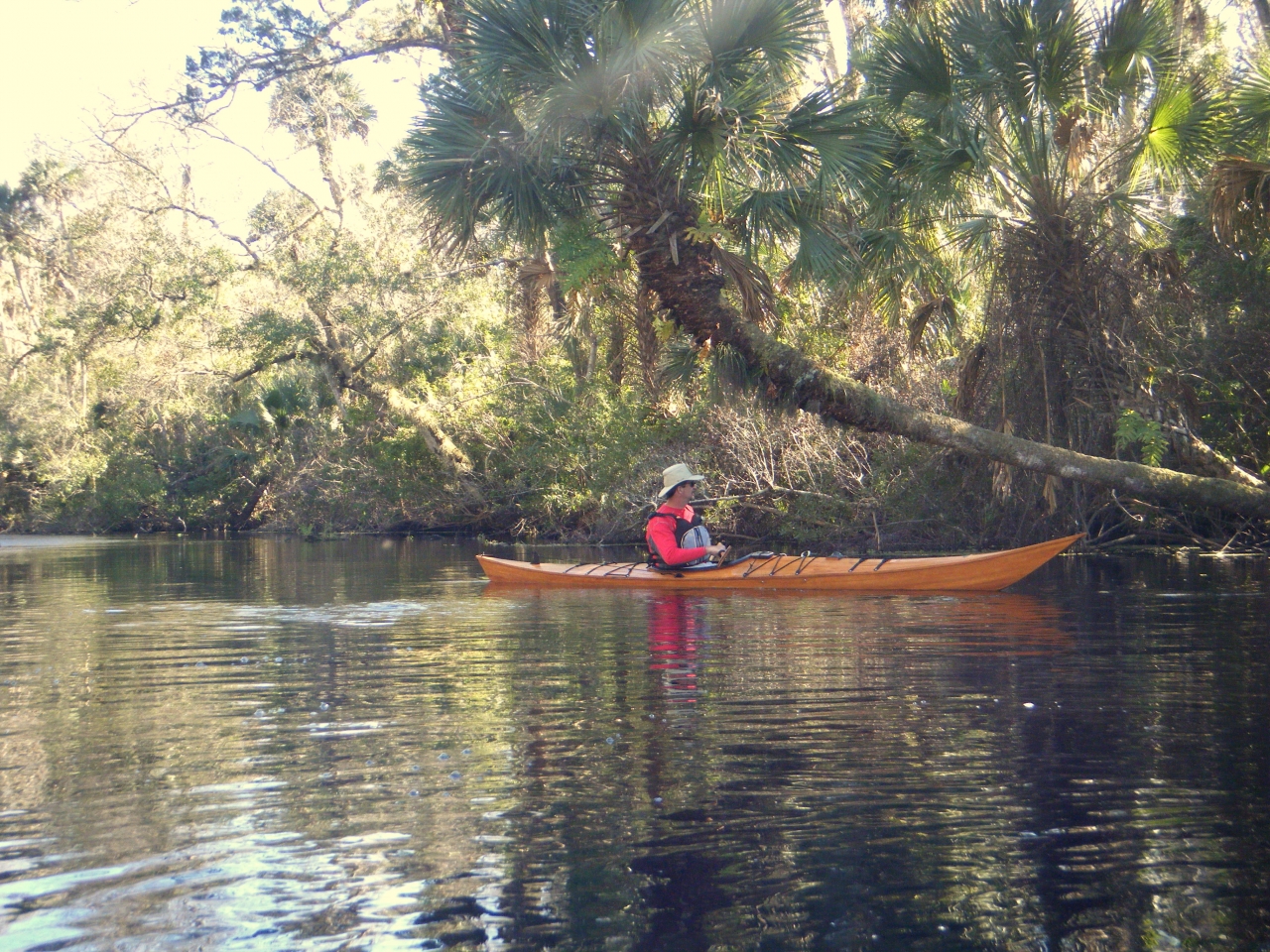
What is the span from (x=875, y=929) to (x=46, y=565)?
66.2 ft

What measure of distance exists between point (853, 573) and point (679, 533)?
1882 millimetres

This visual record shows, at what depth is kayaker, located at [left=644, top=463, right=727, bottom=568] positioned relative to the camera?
13.2 metres

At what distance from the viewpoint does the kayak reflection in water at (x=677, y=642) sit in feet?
24.6

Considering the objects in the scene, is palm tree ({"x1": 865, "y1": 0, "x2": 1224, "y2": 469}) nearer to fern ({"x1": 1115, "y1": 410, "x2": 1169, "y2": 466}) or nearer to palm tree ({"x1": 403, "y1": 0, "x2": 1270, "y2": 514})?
palm tree ({"x1": 403, "y1": 0, "x2": 1270, "y2": 514})

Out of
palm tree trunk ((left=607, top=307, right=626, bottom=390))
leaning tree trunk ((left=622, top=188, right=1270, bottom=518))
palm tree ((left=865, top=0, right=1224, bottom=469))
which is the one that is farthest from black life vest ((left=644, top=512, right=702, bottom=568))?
palm tree trunk ((left=607, top=307, right=626, bottom=390))

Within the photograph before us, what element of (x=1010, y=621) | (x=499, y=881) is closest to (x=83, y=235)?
(x=1010, y=621)

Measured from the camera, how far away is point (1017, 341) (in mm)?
15219

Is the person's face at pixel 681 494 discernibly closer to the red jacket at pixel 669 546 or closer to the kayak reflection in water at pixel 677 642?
the red jacket at pixel 669 546

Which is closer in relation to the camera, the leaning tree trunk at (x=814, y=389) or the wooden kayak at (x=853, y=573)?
the wooden kayak at (x=853, y=573)

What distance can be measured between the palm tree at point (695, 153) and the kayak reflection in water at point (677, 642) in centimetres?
293

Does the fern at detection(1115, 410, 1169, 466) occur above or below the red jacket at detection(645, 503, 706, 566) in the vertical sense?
above

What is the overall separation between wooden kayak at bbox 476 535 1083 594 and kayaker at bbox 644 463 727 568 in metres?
0.15

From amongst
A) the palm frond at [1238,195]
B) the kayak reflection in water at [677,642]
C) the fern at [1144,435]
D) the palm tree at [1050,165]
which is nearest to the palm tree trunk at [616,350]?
the palm tree at [1050,165]

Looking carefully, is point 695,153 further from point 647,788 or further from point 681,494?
point 647,788
